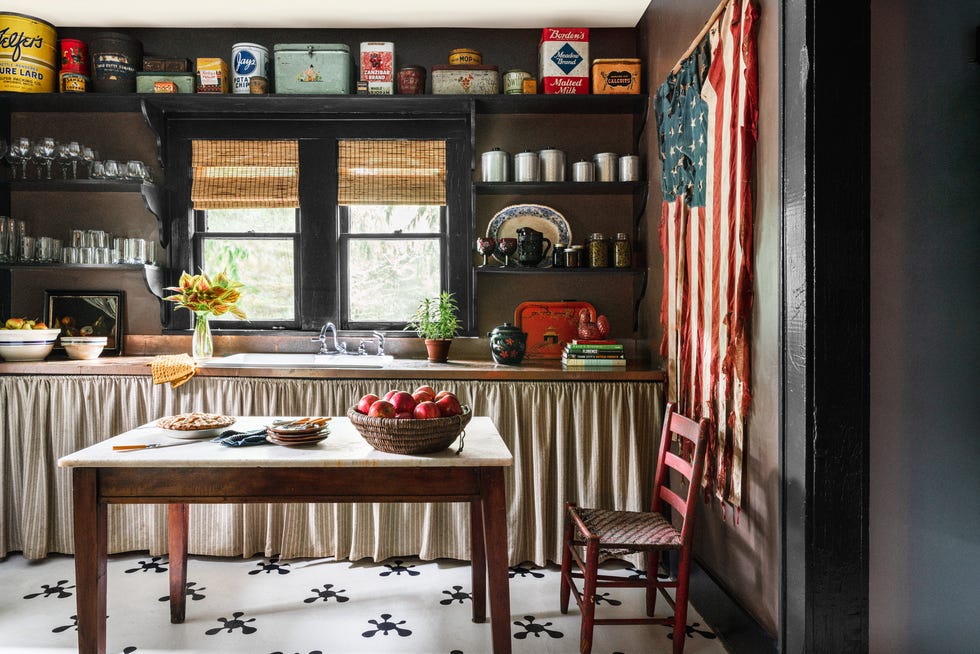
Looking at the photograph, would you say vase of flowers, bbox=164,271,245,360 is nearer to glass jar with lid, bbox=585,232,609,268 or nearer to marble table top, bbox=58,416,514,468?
marble table top, bbox=58,416,514,468

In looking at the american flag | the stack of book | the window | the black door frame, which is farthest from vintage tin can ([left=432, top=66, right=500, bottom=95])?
the black door frame

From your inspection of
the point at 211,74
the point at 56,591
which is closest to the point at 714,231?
the point at 211,74

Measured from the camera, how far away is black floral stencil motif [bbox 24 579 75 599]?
2918mm

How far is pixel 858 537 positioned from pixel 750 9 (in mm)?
1648

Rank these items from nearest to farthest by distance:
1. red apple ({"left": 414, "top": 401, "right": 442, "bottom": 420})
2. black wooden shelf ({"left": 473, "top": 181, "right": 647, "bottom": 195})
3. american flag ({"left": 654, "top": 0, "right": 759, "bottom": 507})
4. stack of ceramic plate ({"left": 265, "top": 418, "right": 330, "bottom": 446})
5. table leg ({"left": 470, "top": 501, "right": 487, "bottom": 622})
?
red apple ({"left": 414, "top": 401, "right": 442, "bottom": 420}) → stack of ceramic plate ({"left": 265, "top": 418, "right": 330, "bottom": 446}) → american flag ({"left": 654, "top": 0, "right": 759, "bottom": 507}) → table leg ({"left": 470, "top": 501, "right": 487, "bottom": 622}) → black wooden shelf ({"left": 473, "top": 181, "right": 647, "bottom": 195})

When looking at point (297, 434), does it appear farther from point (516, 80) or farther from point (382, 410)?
point (516, 80)

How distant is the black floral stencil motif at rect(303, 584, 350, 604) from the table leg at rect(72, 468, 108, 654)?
93 cm

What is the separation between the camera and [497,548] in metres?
2.00

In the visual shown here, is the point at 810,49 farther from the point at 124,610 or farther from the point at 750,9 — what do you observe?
the point at 124,610

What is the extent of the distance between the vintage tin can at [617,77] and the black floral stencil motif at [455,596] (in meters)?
2.62

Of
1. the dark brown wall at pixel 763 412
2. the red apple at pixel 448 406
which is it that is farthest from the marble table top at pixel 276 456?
the dark brown wall at pixel 763 412

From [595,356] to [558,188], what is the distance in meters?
1.00

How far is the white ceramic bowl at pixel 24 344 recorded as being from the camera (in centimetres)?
342

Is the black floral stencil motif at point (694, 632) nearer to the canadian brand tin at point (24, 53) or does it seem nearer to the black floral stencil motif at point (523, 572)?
the black floral stencil motif at point (523, 572)
